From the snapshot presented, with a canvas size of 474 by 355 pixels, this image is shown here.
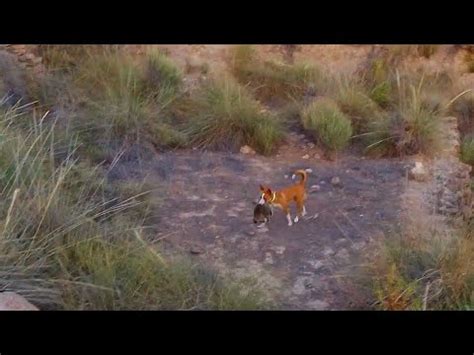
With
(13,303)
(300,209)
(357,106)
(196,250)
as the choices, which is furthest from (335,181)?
(13,303)

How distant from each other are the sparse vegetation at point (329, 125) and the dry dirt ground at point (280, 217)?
71mm

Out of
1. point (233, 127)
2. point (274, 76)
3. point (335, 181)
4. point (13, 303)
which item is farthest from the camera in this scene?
point (274, 76)

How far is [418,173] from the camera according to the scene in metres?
3.19

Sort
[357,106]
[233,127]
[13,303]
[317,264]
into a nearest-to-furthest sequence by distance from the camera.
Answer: [13,303]
[317,264]
[233,127]
[357,106]

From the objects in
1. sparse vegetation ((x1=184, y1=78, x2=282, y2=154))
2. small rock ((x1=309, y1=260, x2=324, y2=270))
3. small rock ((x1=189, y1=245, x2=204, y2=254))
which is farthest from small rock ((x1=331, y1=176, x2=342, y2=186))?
small rock ((x1=189, y1=245, x2=204, y2=254))

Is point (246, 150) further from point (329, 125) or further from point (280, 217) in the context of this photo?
point (280, 217)

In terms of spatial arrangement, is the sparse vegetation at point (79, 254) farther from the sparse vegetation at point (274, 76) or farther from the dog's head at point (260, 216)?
the sparse vegetation at point (274, 76)

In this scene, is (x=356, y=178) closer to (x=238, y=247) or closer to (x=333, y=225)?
(x=333, y=225)

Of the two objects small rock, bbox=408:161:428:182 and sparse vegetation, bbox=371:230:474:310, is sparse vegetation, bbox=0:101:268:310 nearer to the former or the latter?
sparse vegetation, bbox=371:230:474:310

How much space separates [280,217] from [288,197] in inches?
3.4

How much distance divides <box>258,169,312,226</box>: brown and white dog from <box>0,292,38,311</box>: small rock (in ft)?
3.33

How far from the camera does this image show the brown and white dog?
282cm
